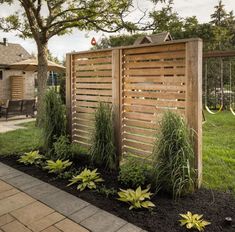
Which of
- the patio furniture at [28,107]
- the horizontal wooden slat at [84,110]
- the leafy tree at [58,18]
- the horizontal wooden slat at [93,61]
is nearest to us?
the horizontal wooden slat at [93,61]

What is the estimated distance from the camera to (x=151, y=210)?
108 inches

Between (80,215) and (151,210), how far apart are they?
2.42ft

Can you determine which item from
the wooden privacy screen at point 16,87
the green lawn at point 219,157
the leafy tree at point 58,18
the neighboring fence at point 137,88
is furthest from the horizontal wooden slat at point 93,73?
the wooden privacy screen at point 16,87

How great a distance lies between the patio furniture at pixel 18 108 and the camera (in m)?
9.61

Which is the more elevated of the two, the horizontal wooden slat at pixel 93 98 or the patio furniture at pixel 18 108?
the horizontal wooden slat at pixel 93 98

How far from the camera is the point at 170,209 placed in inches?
109

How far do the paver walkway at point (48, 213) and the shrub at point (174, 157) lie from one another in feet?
2.61

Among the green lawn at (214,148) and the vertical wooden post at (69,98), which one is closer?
the green lawn at (214,148)

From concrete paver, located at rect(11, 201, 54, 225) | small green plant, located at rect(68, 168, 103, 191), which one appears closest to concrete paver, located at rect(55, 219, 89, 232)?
concrete paver, located at rect(11, 201, 54, 225)

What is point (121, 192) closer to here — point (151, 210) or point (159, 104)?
point (151, 210)

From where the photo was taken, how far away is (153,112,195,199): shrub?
2967mm

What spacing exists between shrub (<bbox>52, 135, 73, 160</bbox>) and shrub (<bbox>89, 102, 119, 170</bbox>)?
1.99 feet

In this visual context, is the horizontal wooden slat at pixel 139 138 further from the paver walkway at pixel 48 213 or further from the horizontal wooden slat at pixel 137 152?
the paver walkway at pixel 48 213

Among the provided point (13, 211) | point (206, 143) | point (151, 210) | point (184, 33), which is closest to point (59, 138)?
point (13, 211)
